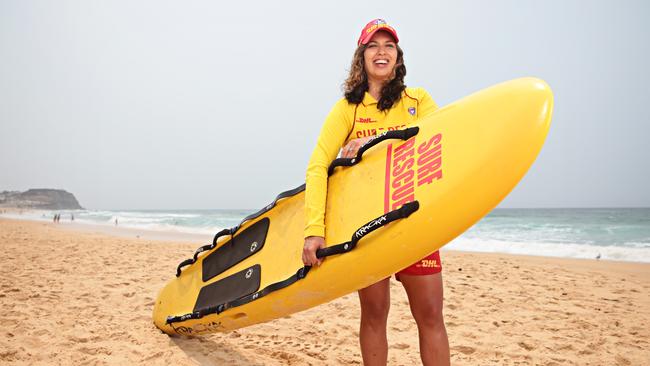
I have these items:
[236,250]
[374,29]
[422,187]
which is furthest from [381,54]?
[236,250]

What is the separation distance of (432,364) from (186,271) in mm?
2161

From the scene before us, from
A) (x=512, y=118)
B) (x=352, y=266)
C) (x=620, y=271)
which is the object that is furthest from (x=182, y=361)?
(x=620, y=271)

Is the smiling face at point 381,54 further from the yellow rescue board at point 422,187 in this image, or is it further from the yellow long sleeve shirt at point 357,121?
the yellow rescue board at point 422,187

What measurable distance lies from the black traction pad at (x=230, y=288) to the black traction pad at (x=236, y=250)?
105mm

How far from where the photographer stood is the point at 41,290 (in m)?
4.09

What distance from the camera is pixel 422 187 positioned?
1526mm

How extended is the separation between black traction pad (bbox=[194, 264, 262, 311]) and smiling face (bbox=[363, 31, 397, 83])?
1.33 metres

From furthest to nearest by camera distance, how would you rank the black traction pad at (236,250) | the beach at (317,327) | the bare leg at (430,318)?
the beach at (317,327) → the black traction pad at (236,250) → the bare leg at (430,318)

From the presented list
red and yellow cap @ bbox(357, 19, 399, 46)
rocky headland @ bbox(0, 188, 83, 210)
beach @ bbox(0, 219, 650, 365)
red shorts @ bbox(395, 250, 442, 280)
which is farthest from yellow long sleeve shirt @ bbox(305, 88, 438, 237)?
rocky headland @ bbox(0, 188, 83, 210)

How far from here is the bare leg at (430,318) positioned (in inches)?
64.7

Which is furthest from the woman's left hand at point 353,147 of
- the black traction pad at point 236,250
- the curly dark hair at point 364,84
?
the black traction pad at point 236,250

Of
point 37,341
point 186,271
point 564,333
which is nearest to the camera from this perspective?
point 37,341

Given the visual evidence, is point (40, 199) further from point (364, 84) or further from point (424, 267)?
point (424, 267)

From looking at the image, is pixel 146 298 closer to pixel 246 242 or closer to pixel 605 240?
pixel 246 242
